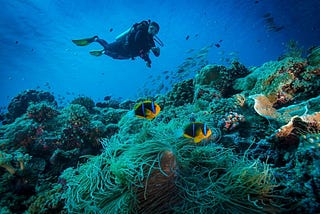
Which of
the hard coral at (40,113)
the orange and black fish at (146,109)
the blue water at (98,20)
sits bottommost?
the orange and black fish at (146,109)

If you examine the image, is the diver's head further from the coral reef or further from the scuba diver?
the coral reef

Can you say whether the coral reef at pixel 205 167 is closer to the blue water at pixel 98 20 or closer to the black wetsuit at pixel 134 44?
the black wetsuit at pixel 134 44

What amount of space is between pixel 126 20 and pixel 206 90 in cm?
3729

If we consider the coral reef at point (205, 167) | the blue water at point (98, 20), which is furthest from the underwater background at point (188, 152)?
the blue water at point (98, 20)

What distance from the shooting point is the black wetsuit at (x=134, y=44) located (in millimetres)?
8143

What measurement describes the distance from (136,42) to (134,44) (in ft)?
0.88

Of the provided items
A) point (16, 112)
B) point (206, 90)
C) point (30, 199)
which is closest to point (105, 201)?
point (30, 199)

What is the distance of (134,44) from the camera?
8.68m

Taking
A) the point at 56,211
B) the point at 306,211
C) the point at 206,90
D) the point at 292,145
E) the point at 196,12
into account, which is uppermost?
the point at 196,12

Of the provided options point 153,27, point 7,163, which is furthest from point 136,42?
point 7,163

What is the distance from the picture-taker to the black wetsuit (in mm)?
8143

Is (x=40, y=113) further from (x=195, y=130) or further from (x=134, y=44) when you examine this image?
(x=195, y=130)

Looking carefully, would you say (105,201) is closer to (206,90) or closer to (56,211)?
(56,211)

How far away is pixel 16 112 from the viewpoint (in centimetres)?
1200
